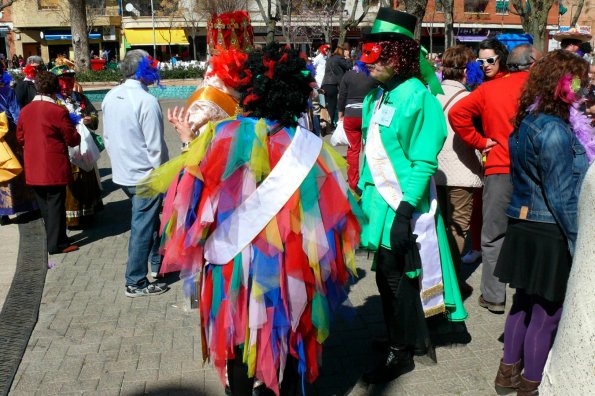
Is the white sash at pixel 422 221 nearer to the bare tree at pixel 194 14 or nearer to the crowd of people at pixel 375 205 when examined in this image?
the crowd of people at pixel 375 205

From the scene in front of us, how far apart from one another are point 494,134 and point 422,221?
123 cm

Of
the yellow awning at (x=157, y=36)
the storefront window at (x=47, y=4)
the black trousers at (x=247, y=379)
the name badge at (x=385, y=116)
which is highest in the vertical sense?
the storefront window at (x=47, y=4)

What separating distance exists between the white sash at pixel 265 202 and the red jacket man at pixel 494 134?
205 centimetres

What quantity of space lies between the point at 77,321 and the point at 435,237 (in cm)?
271

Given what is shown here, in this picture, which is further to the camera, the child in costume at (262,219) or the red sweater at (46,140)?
the red sweater at (46,140)

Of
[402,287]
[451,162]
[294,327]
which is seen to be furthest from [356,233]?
[451,162]

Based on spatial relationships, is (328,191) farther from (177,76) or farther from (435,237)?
(177,76)

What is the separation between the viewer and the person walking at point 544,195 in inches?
111

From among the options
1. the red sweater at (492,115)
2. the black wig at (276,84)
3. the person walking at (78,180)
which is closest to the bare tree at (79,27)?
the person walking at (78,180)

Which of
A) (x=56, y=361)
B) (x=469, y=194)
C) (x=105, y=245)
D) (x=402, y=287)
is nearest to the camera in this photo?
(x=402, y=287)

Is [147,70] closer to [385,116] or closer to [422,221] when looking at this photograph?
[385,116]

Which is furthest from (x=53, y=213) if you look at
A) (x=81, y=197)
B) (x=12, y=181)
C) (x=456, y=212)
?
(x=456, y=212)

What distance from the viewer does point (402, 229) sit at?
3.07 m

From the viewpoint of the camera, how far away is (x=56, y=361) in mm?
3881
